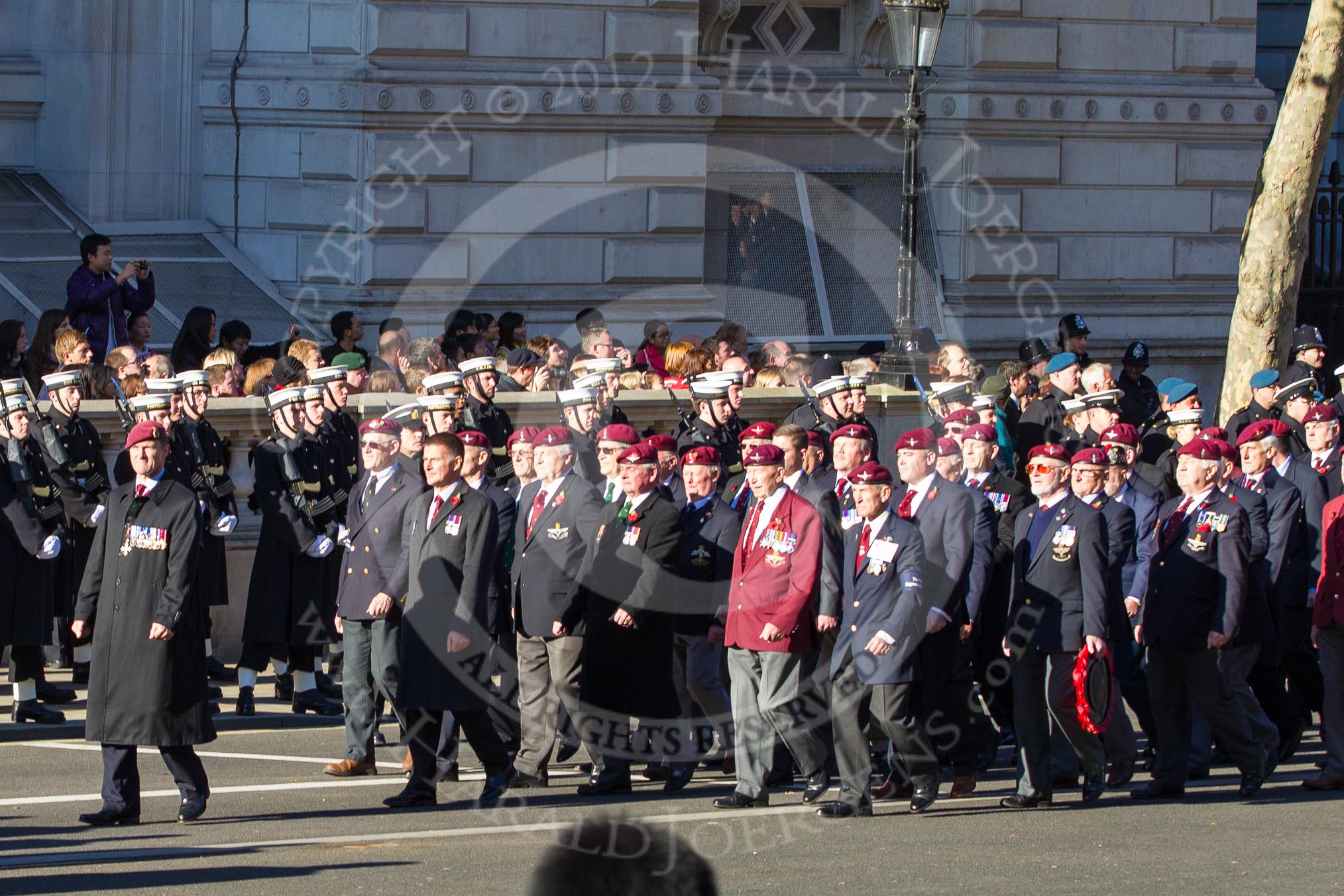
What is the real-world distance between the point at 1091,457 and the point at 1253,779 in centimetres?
182

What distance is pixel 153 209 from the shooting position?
67.7 ft

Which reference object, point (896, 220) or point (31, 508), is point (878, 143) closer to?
point (896, 220)

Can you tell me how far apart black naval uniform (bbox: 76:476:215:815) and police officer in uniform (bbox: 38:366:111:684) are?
2.90 m

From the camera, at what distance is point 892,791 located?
442 inches

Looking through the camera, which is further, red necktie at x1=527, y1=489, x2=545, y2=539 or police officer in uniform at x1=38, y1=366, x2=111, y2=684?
police officer in uniform at x1=38, y1=366, x2=111, y2=684

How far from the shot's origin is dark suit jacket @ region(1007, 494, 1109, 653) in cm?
1091

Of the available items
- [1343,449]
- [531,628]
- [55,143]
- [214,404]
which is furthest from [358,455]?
[55,143]

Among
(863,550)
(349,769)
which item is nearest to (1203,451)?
(863,550)

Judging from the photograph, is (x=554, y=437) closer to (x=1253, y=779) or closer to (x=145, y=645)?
(x=145, y=645)

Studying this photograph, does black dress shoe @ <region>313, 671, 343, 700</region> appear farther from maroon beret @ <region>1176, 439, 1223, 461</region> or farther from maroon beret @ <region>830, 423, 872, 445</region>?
maroon beret @ <region>1176, 439, 1223, 461</region>

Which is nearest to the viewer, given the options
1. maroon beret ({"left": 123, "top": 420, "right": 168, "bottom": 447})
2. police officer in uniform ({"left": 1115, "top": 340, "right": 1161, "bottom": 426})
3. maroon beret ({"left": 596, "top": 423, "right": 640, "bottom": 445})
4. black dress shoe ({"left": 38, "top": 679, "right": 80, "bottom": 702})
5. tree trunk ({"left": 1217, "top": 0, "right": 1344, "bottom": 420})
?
maroon beret ({"left": 123, "top": 420, "right": 168, "bottom": 447})

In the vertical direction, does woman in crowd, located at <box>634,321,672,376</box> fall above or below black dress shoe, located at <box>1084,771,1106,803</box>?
above

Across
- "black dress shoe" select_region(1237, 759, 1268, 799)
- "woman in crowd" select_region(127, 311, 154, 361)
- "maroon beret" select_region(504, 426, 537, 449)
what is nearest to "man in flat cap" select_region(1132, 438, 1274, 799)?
"black dress shoe" select_region(1237, 759, 1268, 799)

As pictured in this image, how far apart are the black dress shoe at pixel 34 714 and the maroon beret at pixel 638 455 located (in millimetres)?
3664
